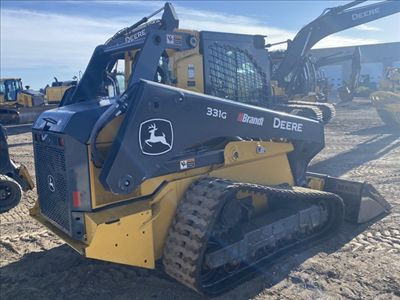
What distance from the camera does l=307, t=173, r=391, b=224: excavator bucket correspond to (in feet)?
18.2

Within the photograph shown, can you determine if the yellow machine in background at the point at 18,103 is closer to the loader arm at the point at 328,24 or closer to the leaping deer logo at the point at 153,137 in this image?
the loader arm at the point at 328,24

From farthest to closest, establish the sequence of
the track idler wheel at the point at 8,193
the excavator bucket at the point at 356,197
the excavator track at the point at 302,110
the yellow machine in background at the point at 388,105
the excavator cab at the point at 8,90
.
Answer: the excavator cab at the point at 8,90, the yellow machine in background at the point at 388,105, the excavator track at the point at 302,110, the track idler wheel at the point at 8,193, the excavator bucket at the point at 356,197

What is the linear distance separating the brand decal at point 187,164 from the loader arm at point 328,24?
10351mm

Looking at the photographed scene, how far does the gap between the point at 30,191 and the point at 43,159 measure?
431cm

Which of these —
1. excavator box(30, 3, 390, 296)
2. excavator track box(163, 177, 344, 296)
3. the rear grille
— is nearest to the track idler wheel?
excavator box(30, 3, 390, 296)

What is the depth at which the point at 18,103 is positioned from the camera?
2336 centimetres

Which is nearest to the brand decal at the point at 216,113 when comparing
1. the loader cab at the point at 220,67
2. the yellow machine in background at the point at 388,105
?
the loader cab at the point at 220,67

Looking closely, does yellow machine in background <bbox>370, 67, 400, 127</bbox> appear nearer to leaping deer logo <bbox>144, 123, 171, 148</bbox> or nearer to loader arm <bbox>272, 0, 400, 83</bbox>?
loader arm <bbox>272, 0, 400, 83</bbox>

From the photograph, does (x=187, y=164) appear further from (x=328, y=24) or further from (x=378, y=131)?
(x=378, y=131)

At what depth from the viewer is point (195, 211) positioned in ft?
12.3

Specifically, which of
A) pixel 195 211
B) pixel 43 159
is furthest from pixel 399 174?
pixel 43 159

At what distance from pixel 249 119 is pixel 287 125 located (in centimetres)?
67

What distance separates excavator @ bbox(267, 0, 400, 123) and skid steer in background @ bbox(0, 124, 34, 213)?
676 centimetres

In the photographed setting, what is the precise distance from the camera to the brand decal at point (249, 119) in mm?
4215
